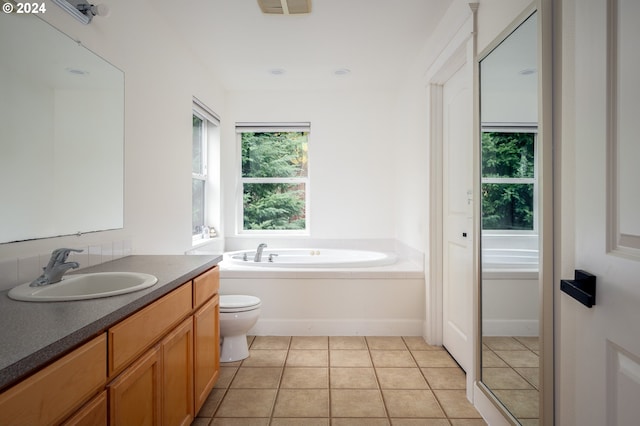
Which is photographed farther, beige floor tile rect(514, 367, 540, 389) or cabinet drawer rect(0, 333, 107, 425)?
beige floor tile rect(514, 367, 540, 389)

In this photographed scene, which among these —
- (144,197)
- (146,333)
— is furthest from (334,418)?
(144,197)

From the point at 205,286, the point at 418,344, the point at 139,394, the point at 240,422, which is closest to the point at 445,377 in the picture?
the point at 418,344

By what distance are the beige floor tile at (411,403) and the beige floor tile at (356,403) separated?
0.06 metres

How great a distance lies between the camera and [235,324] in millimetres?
2502

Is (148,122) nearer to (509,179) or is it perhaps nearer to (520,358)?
(509,179)

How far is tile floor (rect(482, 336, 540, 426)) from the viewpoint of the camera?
1.44 metres

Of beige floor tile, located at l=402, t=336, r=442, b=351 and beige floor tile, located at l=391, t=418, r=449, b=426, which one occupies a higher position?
beige floor tile, located at l=402, t=336, r=442, b=351

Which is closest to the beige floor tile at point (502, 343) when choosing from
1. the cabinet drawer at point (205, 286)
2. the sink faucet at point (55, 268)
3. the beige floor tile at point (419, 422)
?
the beige floor tile at point (419, 422)

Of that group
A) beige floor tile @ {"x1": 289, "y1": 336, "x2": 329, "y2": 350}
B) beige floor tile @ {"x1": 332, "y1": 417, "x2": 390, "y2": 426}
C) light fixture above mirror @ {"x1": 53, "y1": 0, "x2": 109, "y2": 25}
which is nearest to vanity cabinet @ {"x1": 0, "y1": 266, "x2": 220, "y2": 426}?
beige floor tile @ {"x1": 332, "y1": 417, "x2": 390, "y2": 426}

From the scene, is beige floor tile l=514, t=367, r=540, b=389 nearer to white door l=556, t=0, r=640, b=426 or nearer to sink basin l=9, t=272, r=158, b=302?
white door l=556, t=0, r=640, b=426

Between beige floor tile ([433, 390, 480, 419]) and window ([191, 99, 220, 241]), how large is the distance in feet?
8.38

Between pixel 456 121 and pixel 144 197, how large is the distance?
2.20 metres

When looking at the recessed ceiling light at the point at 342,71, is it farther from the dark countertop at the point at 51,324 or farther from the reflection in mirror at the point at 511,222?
the dark countertop at the point at 51,324

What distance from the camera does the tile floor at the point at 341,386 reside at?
74.0 inches
